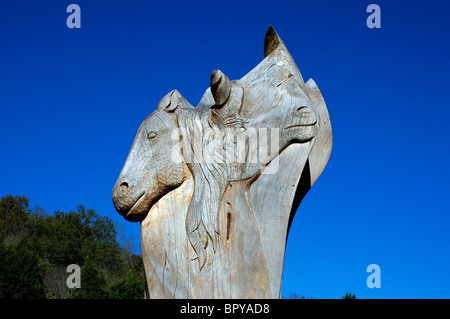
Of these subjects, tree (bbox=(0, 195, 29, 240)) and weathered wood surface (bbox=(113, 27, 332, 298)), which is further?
tree (bbox=(0, 195, 29, 240))

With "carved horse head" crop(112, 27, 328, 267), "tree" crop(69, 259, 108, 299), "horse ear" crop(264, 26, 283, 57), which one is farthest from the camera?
"tree" crop(69, 259, 108, 299)

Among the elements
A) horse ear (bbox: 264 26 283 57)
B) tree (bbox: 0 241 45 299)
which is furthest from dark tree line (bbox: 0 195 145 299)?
horse ear (bbox: 264 26 283 57)

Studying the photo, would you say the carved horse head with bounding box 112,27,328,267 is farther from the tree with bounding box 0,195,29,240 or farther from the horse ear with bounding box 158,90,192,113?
the tree with bounding box 0,195,29,240

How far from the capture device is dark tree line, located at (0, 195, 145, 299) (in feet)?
83.7

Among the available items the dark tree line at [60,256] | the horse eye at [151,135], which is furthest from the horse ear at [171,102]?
the dark tree line at [60,256]

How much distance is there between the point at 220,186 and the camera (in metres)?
5.11

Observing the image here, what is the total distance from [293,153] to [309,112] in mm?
425

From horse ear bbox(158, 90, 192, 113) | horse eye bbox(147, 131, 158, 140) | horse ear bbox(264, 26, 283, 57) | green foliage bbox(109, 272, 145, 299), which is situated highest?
green foliage bbox(109, 272, 145, 299)

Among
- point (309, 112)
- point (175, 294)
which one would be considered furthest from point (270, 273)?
→ point (309, 112)

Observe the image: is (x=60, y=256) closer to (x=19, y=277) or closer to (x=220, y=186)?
(x=19, y=277)

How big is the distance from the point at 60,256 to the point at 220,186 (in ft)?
111

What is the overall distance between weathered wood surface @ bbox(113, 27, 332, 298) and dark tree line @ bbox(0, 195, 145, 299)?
1965cm

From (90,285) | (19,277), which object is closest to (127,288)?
(90,285)
